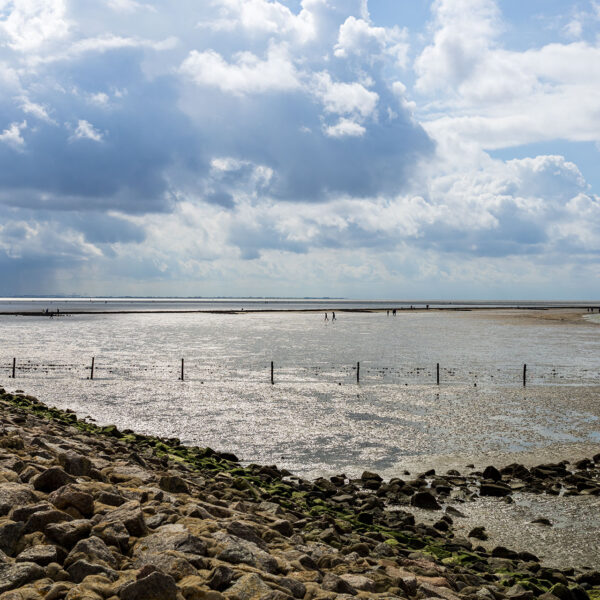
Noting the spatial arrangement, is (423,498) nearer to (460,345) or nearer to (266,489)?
(266,489)

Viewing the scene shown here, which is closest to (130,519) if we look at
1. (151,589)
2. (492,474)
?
(151,589)

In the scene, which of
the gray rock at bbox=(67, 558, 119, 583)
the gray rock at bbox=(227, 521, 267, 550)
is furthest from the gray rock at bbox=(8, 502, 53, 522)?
the gray rock at bbox=(227, 521, 267, 550)

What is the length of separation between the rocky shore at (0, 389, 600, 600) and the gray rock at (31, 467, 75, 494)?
17 mm

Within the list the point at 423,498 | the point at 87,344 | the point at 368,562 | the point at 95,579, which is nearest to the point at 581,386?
the point at 423,498

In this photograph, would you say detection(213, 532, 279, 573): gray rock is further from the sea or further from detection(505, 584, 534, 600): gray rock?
the sea

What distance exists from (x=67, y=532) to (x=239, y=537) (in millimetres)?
2599

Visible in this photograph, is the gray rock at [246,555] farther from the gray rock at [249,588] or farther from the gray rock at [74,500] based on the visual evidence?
the gray rock at [74,500]

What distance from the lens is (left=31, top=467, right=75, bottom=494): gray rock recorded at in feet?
30.8

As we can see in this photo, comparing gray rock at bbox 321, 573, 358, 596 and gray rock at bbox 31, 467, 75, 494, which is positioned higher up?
gray rock at bbox 31, 467, 75, 494

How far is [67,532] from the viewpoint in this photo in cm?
767

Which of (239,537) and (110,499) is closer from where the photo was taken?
(239,537)

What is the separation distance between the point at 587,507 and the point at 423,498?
4.58 m

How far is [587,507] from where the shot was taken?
15.4 metres

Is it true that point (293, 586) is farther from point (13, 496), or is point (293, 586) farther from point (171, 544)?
point (13, 496)
